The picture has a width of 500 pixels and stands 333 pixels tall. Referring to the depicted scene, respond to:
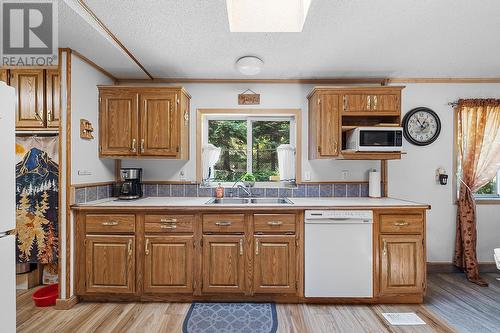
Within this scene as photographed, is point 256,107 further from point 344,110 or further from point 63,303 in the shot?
point 63,303

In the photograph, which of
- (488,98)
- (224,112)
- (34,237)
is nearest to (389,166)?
→ (488,98)

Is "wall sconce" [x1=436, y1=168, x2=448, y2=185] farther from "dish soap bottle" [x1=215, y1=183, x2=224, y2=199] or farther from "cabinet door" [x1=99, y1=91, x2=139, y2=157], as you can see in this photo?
"cabinet door" [x1=99, y1=91, x2=139, y2=157]

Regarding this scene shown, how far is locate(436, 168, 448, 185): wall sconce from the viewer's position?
3.34 meters

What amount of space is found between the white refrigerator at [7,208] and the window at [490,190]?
4563 mm

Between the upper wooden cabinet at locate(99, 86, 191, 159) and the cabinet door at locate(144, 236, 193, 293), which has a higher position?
the upper wooden cabinet at locate(99, 86, 191, 159)

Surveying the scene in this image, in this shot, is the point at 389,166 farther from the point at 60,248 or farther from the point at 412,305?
the point at 60,248

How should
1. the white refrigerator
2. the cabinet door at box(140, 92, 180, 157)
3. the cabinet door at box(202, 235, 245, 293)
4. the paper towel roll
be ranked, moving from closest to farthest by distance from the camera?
the white refrigerator < the cabinet door at box(202, 235, 245, 293) < the cabinet door at box(140, 92, 180, 157) < the paper towel roll

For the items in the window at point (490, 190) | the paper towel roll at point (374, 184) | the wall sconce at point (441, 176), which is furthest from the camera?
the window at point (490, 190)

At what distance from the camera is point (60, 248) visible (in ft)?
8.31

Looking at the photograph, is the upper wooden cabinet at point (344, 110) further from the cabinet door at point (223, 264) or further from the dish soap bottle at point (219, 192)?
the cabinet door at point (223, 264)

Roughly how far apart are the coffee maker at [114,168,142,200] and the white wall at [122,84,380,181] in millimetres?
262

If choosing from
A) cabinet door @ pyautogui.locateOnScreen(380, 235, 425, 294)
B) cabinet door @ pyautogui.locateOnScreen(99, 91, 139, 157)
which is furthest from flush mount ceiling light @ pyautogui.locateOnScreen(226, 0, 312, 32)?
cabinet door @ pyautogui.locateOnScreen(380, 235, 425, 294)

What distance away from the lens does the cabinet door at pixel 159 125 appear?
2980mm

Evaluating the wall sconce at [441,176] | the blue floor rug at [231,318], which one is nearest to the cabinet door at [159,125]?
the blue floor rug at [231,318]
